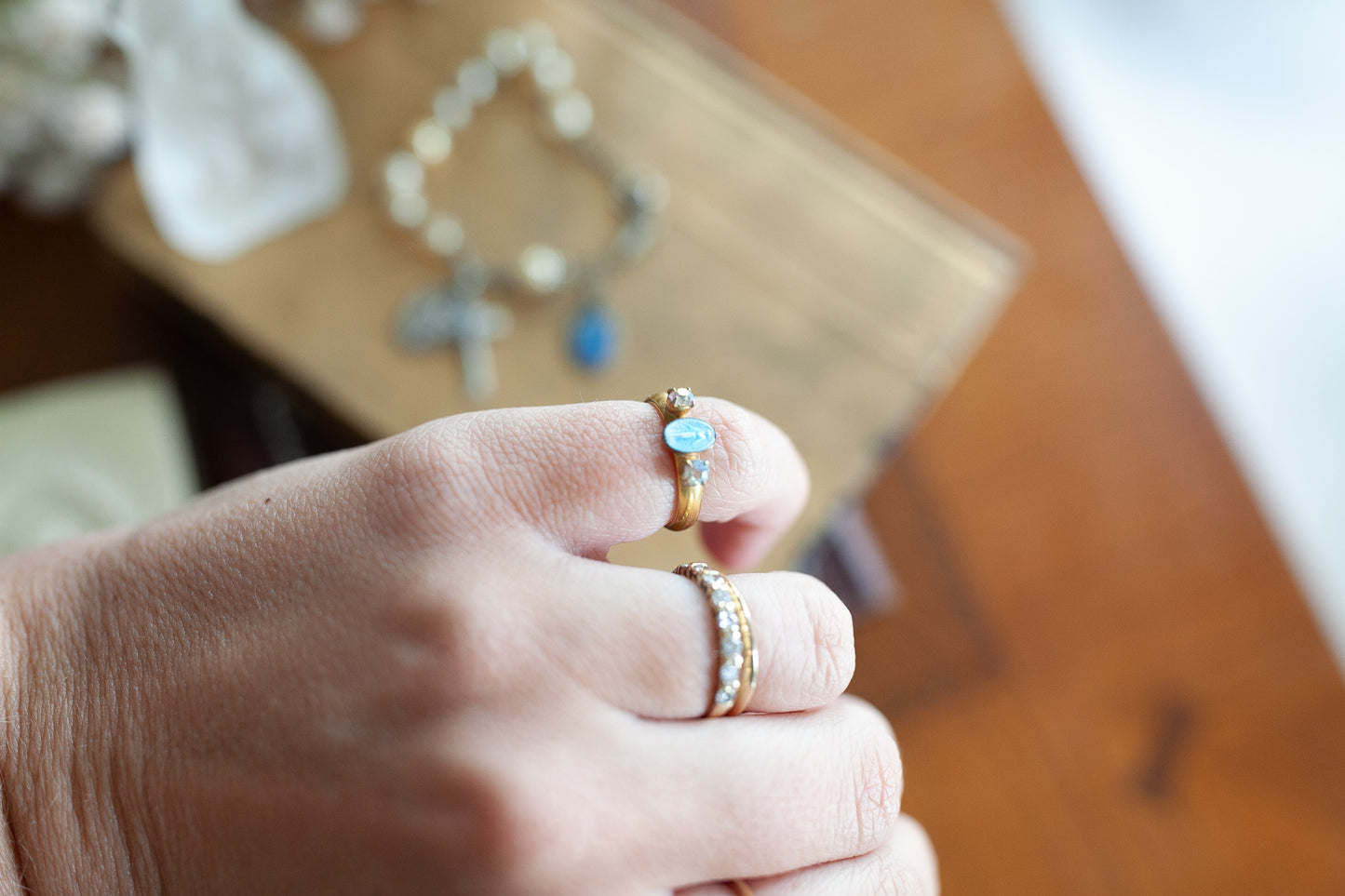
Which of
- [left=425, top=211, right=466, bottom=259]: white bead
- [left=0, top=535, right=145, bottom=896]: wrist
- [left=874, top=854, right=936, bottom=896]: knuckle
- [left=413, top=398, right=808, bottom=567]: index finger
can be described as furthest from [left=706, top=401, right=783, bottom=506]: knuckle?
[left=425, top=211, right=466, bottom=259]: white bead

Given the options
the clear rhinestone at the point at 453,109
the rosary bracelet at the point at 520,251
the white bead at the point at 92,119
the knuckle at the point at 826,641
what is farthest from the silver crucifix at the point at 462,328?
the knuckle at the point at 826,641

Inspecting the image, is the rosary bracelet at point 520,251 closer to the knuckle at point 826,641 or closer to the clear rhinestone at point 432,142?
the clear rhinestone at point 432,142

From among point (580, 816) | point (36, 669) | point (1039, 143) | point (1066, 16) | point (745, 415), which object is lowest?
point (36, 669)

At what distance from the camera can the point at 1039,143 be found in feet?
2.57

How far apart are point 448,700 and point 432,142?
1.55 ft

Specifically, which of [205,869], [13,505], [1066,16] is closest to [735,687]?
[205,869]

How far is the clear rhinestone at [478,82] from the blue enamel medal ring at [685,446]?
438 mm

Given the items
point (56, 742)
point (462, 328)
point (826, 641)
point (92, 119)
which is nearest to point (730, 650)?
point (826, 641)

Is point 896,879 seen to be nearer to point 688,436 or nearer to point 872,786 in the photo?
point 872,786

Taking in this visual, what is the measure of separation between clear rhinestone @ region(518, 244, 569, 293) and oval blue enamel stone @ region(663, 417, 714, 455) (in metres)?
0.34

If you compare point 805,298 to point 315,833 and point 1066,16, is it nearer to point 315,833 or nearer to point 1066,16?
point 315,833

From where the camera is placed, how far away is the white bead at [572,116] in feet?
2.31

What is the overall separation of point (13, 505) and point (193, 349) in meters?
0.19

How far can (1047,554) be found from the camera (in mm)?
724
